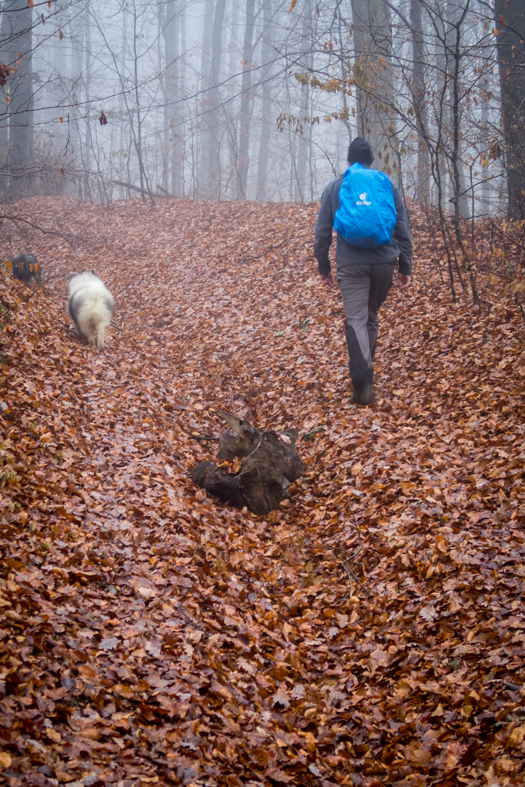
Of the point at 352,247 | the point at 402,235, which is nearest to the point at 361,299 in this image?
the point at 352,247

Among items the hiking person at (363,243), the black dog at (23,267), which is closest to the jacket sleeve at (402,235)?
the hiking person at (363,243)

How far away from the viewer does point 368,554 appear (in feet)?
13.4

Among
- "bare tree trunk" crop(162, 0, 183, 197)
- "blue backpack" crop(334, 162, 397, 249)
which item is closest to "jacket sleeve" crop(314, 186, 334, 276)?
"blue backpack" crop(334, 162, 397, 249)

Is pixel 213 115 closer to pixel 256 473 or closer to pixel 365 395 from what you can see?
pixel 365 395

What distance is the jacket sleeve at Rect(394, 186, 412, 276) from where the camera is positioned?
18.4 feet

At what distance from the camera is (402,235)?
565 centimetres

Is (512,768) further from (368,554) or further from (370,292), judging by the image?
(370,292)

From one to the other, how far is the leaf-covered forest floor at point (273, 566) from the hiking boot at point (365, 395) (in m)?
0.12

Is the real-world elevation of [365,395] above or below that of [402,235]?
A: below

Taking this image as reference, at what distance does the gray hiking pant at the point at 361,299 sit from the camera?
5594mm

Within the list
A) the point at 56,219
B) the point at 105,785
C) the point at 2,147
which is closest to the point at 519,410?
the point at 105,785

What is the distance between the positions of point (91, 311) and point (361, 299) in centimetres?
387

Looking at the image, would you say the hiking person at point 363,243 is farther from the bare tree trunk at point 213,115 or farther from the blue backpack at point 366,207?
the bare tree trunk at point 213,115

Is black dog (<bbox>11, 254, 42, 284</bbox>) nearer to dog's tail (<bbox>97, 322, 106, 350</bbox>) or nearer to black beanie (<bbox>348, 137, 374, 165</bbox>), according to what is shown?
dog's tail (<bbox>97, 322, 106, 350</bbox>)
